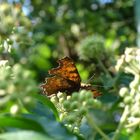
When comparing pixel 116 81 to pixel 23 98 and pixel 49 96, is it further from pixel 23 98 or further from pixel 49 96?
pixel 23 98

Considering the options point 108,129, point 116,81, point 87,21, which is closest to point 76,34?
point 87,21

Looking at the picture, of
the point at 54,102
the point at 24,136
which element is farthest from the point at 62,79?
the point at 24,136

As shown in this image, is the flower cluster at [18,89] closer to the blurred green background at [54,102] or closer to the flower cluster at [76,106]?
the blurred green background at [54,102]

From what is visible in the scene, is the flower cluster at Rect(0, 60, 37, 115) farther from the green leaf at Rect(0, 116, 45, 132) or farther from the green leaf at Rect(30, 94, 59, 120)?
the green leaf at Rect(30, 94, 59, 120)

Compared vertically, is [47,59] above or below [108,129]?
above

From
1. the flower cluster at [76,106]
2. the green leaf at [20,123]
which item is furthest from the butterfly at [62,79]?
the green leaf at [20,123]

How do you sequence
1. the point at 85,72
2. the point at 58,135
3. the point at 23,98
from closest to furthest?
the point at 23,98, the point at 58,135, the point at 85,72
